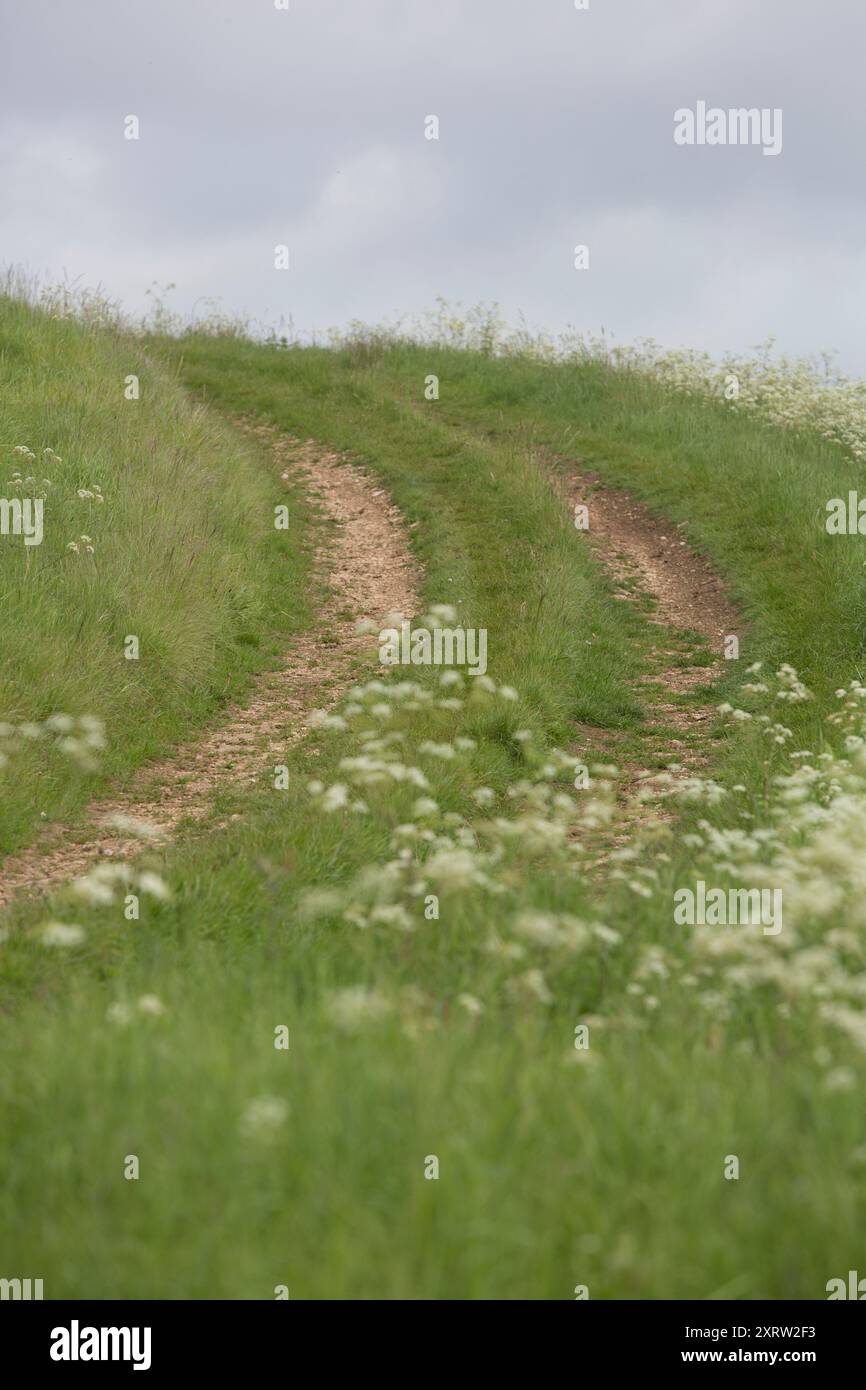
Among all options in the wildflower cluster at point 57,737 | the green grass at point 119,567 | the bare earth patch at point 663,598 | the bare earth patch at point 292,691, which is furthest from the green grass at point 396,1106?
the bare earth patch at point 663,598

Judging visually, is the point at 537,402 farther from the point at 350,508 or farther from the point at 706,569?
the point at 706,569

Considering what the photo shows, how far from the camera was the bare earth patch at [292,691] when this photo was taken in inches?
307

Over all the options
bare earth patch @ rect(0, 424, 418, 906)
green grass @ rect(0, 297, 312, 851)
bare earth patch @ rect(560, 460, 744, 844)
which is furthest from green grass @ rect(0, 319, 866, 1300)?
bare earth patch @ rect(560, 460, 744, 844)

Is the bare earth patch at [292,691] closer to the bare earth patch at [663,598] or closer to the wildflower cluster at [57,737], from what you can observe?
the wildflower cluster at [57,737]

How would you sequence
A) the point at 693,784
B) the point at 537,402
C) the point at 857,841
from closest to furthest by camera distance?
the point at 857,841 < the point at 693,784 < the point at 537,402

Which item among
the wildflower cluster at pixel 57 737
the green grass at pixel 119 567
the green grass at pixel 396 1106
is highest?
the green grass at pixel 119 567

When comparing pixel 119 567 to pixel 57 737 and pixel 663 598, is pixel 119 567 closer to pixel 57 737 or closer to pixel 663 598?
pixel 57 737

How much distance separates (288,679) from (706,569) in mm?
6102

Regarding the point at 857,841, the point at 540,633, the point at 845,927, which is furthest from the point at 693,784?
the point at 540,633

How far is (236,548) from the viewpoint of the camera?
14.0 metres

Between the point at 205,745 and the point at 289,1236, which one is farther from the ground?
the point at 205,745

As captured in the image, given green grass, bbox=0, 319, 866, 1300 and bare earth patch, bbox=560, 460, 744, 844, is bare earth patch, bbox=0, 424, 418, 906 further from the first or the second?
bare earth patch, bbox=560, 460, 744, 844

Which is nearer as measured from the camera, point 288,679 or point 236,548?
point 288,679

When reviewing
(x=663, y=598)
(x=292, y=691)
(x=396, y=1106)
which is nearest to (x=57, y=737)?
(x=292, y=691)
